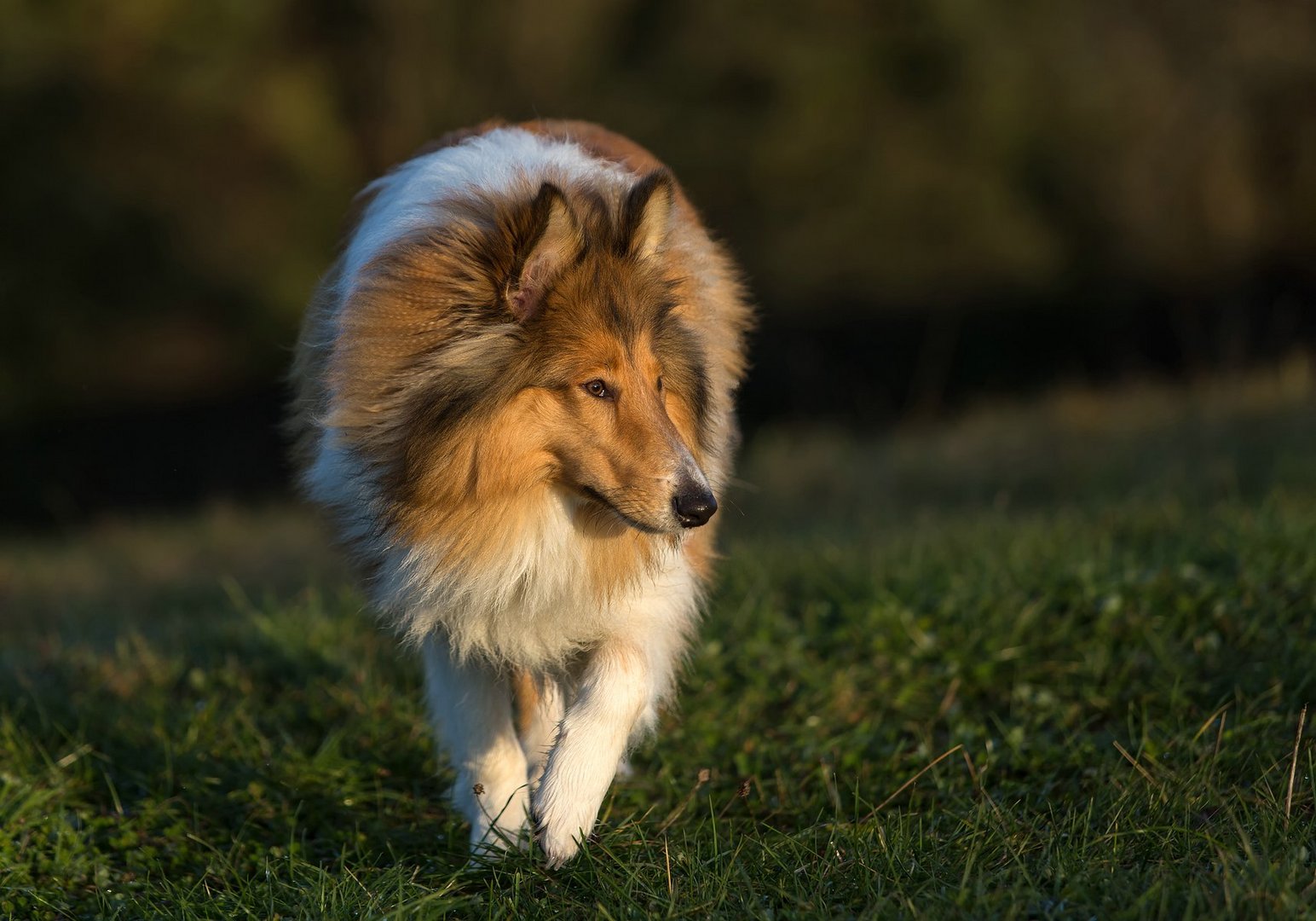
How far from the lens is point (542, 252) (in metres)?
3.60

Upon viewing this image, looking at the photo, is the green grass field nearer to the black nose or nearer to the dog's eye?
the black nose

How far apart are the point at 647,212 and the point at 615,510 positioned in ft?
2.72

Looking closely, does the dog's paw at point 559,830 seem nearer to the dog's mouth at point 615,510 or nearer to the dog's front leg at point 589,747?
the dog's front leg at point 589,747

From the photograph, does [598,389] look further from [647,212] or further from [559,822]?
[559,822]

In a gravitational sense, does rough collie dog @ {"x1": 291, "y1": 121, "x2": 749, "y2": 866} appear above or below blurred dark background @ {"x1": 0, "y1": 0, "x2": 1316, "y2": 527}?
above

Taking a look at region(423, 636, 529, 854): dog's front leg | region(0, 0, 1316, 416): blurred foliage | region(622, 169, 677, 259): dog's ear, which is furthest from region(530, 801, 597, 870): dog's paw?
region(0, 0, 1316, 416): blurred foliage

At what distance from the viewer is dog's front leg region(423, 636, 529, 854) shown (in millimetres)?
4059

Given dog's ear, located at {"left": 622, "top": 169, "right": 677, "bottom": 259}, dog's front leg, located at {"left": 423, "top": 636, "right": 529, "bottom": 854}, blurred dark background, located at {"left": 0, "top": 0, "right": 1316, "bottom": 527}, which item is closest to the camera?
dog's ear, located at {"left": 622, "top": 169, "right": 677, "bottom": 259}

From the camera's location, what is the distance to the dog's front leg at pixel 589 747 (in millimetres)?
3527

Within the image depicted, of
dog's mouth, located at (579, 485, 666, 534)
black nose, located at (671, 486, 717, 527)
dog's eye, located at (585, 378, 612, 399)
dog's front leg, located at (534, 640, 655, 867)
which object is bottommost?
dog's front leg, located at (534, 640, 655, 867)

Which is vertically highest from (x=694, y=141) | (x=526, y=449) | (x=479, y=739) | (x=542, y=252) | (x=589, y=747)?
(x=542, y=252)

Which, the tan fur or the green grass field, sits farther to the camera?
the tan fur

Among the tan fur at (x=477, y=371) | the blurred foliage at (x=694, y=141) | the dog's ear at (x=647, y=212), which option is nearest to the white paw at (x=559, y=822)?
the tan fur at (x=477, y=371)

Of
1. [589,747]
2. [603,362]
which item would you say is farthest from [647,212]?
[589,747]
